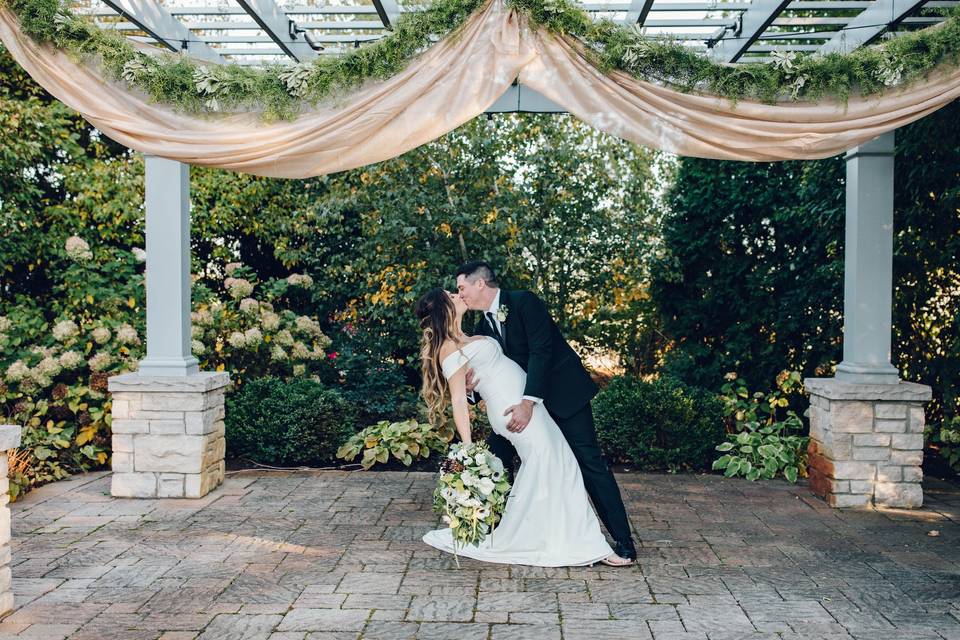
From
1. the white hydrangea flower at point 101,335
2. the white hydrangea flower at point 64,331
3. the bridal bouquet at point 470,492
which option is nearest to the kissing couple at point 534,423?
the bridal bouquet at point 470,492

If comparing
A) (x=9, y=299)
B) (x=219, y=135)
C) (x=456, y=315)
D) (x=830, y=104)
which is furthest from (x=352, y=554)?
(x=9, y=299)

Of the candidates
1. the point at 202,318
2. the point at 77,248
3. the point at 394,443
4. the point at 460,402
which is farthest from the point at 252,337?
the point at 460,402

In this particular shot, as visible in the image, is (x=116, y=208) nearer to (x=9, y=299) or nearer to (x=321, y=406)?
(x=9, y=299)

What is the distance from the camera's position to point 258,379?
22.3 feet

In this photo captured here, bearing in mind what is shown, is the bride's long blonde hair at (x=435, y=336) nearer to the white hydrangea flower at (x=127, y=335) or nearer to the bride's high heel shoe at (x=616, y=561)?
the bride's high heel shoe at (x=616, y=561)

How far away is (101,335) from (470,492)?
382 cm

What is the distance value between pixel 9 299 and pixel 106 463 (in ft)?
9.42

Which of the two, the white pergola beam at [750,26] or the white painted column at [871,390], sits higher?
the white pergola beam at [750,26]

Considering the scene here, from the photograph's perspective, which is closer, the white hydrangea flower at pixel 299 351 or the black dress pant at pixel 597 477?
the black dress pant at pixel 597 477

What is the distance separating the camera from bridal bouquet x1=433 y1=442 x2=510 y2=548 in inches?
154

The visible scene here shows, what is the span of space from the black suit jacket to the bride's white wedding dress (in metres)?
0.15

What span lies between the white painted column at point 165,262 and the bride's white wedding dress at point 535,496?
7.67 ft

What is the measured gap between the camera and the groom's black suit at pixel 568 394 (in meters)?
4.06

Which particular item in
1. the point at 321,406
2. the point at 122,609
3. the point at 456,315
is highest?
the point at 456,315
